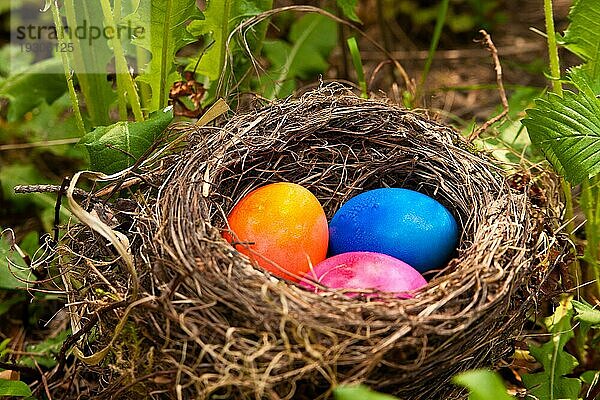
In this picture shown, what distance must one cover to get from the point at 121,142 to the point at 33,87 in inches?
31.5

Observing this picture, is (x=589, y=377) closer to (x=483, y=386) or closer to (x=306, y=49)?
(x=483, y=386)

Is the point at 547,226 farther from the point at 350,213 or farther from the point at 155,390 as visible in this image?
the point at 155,390

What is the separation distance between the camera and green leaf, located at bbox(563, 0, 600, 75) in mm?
1929

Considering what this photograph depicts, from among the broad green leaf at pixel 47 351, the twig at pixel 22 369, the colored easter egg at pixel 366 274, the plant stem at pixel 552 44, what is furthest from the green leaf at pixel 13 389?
the plant stem at pixel 552 44

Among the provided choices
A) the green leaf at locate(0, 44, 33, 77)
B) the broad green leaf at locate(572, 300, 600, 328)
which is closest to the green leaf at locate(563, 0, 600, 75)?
the broad green leaf at locate(572, 300, 600, 328)

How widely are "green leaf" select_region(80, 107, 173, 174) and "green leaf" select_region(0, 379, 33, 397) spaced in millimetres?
501

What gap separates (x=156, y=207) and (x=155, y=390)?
37 centimetres

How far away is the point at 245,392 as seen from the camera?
132 centimetres

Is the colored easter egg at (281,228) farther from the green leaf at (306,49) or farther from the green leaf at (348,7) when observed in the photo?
the green leaf at (306,49)

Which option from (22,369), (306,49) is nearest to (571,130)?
(306,49)

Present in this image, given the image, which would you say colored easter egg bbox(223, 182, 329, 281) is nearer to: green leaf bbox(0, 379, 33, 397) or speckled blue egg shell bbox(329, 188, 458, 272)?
speckled blue egg shell bbox(329, 188, 458, 272)

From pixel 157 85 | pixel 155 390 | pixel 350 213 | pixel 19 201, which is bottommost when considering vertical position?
pixel 19 201

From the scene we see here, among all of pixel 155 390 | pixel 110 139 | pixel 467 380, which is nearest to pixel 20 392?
pixel 155 390

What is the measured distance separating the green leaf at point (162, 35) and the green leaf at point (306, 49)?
0.70m
